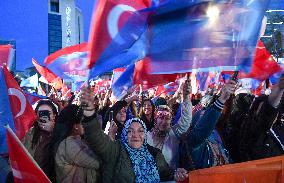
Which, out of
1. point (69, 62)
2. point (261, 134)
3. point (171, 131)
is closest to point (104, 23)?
point (171, 131)

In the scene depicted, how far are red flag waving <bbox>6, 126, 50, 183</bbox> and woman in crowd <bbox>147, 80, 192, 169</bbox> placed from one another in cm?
133

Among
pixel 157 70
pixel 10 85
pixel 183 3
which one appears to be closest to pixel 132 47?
pixel 157 70

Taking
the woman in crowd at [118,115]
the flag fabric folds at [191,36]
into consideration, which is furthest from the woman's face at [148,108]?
the flag fabric folds at [191,36]

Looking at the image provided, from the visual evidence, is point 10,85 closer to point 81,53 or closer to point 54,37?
point 81,53

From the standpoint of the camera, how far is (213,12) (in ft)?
11.0

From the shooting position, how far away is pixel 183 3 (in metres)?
3.41

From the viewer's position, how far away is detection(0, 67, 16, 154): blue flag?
167 inches

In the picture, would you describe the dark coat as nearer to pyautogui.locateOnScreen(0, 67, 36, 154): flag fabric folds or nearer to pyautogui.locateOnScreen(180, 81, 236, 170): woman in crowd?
pyautogui.locateOnScreen(180, 81, 236, 170): woman in crowd

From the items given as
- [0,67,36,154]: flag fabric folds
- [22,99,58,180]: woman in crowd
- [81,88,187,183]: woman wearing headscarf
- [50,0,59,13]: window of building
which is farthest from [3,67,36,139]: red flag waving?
[50,0,59,13]: window of building

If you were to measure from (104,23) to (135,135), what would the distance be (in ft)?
2.95

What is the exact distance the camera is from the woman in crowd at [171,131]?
4.16 metres

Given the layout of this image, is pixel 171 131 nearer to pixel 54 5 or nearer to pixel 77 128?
pixel 77 128

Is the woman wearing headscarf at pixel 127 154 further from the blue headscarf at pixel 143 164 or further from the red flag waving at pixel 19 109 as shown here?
the red flag waving at pixel 19 109

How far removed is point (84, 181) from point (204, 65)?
1.28 metres
